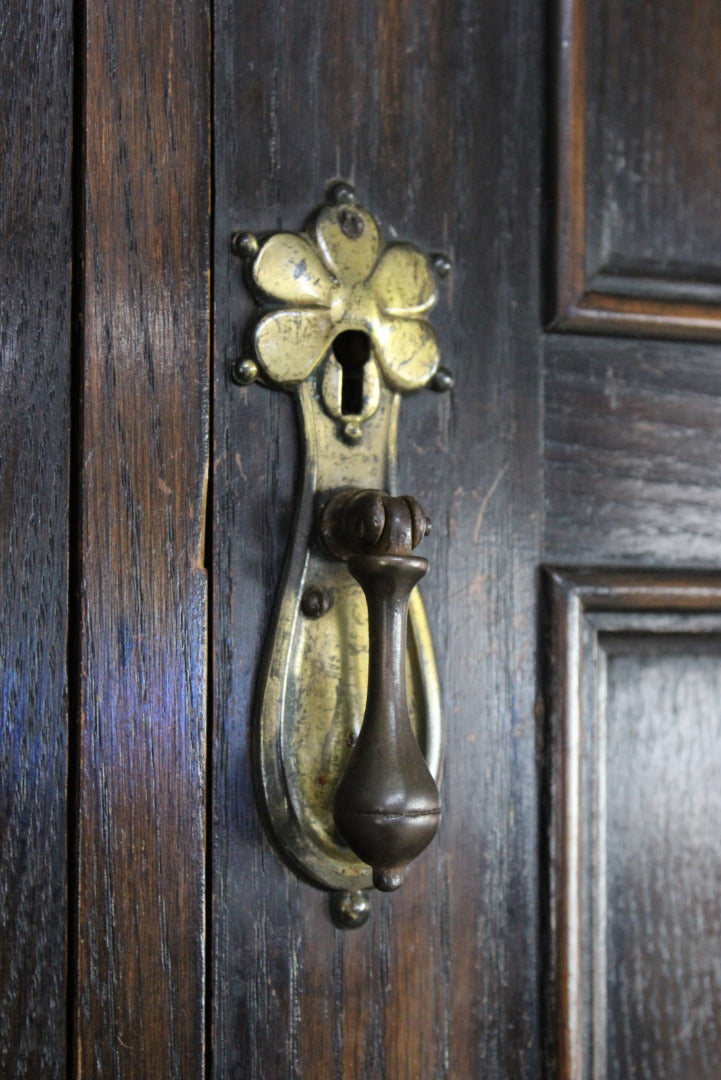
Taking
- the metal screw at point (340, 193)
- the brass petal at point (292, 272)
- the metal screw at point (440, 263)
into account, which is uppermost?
the metal screw at point (340, 193)

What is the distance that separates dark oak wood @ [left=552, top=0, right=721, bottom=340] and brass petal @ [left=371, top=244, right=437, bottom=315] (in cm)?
6

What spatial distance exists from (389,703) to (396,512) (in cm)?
7

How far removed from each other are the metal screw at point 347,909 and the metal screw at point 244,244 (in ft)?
0.87

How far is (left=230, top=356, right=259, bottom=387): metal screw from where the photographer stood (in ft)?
1.52

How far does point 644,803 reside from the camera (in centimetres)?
52

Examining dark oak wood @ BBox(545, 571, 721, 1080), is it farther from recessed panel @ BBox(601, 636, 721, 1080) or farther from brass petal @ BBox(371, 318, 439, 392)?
brass petal @ BBox(371, 318, 439, 392)

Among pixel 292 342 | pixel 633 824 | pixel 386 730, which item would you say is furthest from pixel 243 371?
pixel 633 824

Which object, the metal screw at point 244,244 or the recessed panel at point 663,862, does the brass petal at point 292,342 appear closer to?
the metal screw at point 244,244

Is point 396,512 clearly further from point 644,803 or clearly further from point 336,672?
point 644,803

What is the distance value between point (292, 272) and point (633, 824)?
29 centimetres

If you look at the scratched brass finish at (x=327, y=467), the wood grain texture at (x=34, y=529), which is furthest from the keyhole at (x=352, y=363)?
the wood grain texture at (x=34, y=529)

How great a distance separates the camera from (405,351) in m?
0.49

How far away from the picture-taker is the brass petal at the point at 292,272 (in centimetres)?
47

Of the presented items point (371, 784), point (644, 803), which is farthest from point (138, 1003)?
point (644, 803)
